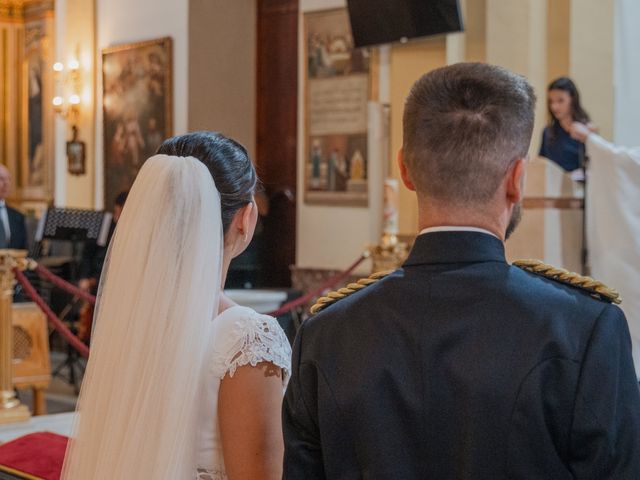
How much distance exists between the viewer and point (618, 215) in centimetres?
779

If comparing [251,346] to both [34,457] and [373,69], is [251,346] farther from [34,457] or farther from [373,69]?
[373,69]

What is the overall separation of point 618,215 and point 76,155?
9191mm

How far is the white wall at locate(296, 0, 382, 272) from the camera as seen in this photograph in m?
11.4

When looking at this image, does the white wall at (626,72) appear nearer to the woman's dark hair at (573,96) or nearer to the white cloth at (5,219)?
the woman's dark hair at (573,96)

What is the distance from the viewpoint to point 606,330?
5.59 ft

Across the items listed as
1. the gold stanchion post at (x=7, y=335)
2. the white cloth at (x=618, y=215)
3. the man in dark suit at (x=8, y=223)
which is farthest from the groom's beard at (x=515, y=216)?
the man in dark suit at (x=8, y=223)

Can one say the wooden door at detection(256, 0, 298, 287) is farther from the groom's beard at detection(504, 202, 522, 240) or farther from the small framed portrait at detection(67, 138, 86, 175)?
the groom's beard at detection(504, 202, 522, 240)

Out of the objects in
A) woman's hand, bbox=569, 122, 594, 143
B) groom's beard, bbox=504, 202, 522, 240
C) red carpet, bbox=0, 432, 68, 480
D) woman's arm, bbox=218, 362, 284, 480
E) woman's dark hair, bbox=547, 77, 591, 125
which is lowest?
red carpet, bbox=0, 432, 68, 480

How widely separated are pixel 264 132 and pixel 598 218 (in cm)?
602

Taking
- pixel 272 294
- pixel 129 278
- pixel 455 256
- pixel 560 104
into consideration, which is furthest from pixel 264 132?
pixel 455 256

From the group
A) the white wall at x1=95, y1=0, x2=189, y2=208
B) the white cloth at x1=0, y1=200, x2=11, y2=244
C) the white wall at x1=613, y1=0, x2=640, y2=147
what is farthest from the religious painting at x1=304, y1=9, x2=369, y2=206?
the white cloth at x1=0, y1=200, x2=11, y2=244

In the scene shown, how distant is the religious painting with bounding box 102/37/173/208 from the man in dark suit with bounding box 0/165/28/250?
2883 millimetres

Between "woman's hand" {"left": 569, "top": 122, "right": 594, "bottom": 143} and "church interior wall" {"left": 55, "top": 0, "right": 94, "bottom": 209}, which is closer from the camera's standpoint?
"woman's hand" {"left": 569, "top": 122, "right": 594, "bottom": 143}

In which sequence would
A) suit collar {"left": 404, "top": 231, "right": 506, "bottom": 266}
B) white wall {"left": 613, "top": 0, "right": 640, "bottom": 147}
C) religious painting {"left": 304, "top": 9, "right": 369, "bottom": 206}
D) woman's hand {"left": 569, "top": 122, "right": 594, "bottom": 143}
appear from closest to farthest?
suit collar {"left": 404, "top": 231, "right": 506, "bottom": 266} → woman's hand {"left": 569, "top": 122, "right": 594, "bottom": 143} → white wall {"left": 613, "top": 0, "right": 640, "bottom": 147} → religious painting {"left": 304, "top": 9, "right": 369, "bottom": 206}
